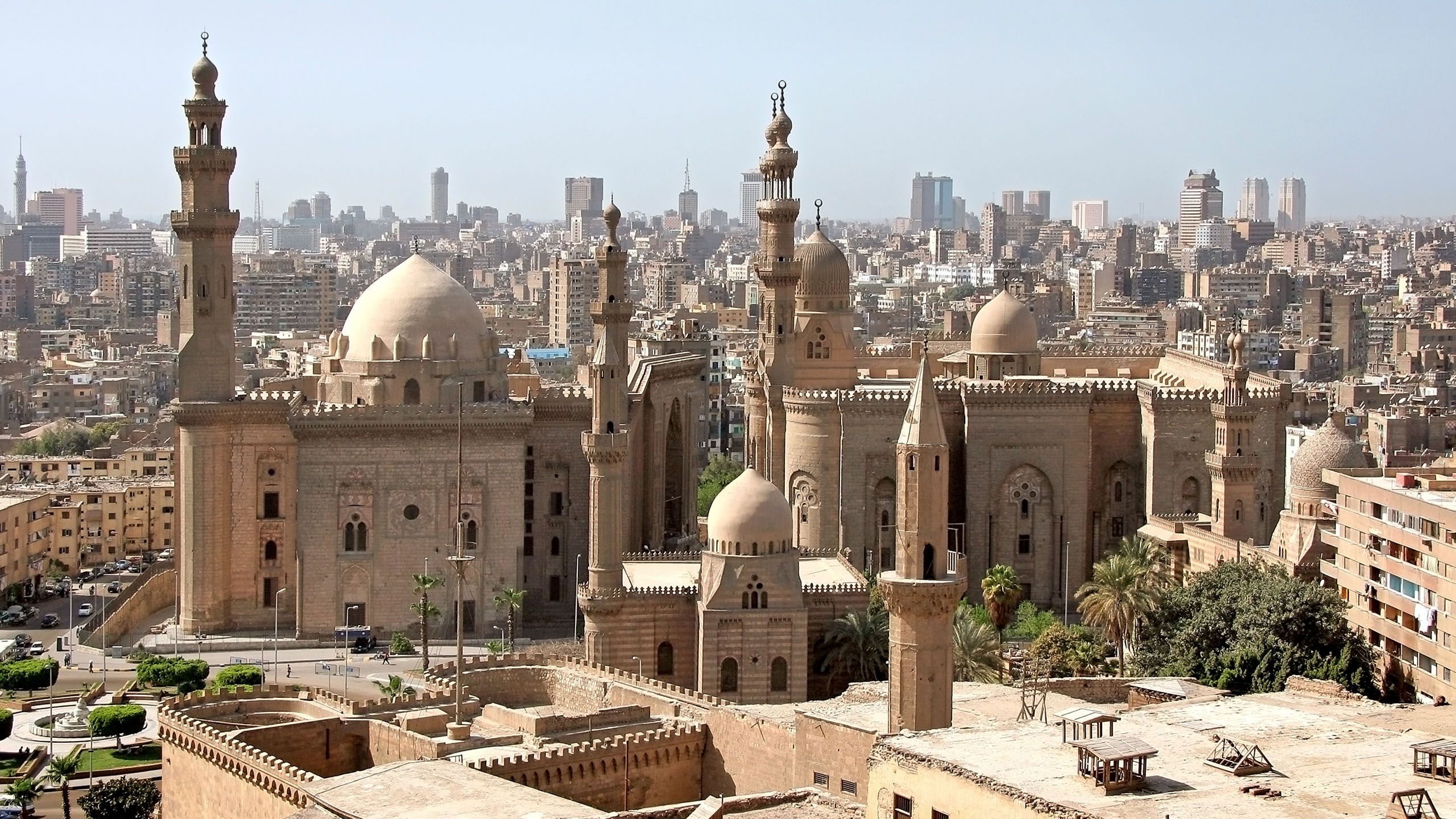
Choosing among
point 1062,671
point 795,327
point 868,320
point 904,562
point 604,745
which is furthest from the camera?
point 868,320

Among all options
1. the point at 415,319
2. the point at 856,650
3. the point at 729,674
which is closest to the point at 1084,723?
the point at 729,674

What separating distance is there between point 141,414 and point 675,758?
71081mm

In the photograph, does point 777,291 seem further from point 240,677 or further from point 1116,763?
point 1116,763

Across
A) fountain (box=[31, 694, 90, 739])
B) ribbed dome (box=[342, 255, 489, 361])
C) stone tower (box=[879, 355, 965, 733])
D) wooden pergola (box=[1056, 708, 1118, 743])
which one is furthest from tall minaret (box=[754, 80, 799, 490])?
wooden pergola (box=[1056, 708, 1118, 743])

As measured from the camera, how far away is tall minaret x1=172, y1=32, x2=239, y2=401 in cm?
4541

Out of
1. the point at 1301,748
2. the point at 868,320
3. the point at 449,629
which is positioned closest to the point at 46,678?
the point at 449,629

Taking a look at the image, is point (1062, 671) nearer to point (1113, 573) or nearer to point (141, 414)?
point (1113, 573)

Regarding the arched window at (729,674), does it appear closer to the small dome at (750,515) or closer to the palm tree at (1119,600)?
the small dome at (750,515)

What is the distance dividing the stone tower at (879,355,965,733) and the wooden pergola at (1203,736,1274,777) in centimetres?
463

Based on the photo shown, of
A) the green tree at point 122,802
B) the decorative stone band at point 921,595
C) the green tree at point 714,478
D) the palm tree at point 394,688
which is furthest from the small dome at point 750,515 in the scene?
the green tree at point 714,478

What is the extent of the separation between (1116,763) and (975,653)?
14604 mm

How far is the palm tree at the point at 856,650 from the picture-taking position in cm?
3762

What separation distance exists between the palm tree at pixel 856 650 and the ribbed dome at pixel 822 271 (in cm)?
1189

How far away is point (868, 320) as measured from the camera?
14338 centimetres
